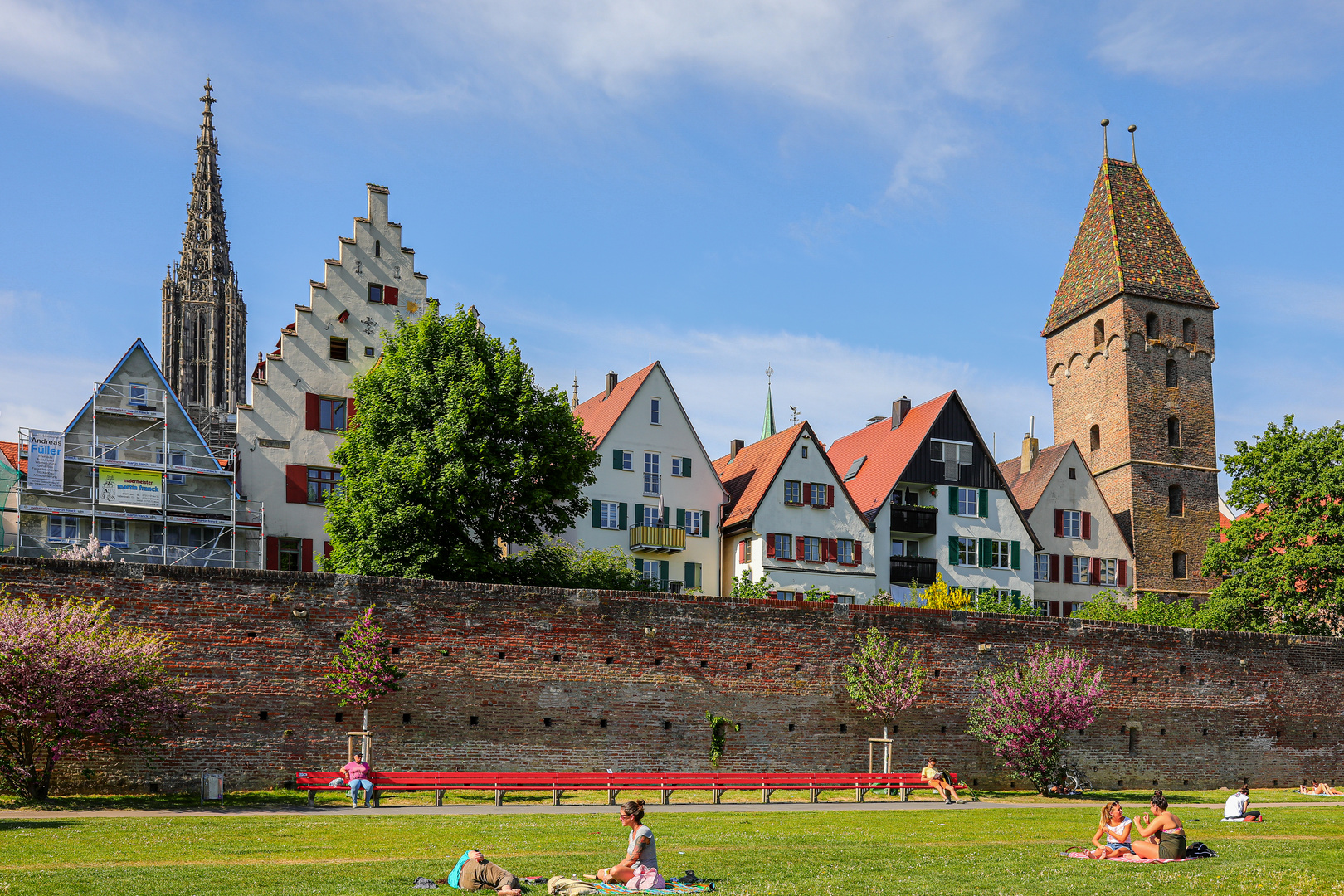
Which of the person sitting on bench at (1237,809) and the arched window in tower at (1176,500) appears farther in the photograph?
the arched window in tower at (1176,500)

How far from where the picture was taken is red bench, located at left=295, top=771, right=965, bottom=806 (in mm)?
24406

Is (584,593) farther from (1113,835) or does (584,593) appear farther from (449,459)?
(1113,835)

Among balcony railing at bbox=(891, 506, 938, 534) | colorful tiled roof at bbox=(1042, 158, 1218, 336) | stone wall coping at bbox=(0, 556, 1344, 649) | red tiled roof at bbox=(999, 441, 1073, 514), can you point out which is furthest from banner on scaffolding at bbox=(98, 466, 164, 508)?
colorful tiled roof at bbox=(1042, 158, 1218, 336)

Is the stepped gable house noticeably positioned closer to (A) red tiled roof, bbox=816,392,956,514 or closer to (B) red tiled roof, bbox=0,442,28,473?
(B) red tiled roof, bbox=0,442,28,473

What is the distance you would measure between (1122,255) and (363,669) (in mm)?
47791

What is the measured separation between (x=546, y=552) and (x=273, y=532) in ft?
31.2

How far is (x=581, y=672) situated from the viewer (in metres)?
30.0

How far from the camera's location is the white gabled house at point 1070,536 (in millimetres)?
55562

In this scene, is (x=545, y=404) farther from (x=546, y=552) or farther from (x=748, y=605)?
(x=748, y=605)

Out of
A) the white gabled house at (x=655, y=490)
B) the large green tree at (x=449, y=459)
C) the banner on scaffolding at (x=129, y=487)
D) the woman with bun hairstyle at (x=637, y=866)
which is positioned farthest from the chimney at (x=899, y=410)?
the woman with bun hairstyle at (x=637, y=866)

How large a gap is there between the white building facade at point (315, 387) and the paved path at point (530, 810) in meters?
18.3

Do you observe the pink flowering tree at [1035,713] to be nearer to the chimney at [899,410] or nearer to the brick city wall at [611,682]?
the brick city wall at [611,682]

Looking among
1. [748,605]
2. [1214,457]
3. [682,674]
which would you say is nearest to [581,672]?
[682,674]

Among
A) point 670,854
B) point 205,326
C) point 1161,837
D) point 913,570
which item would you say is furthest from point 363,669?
point 205,326
